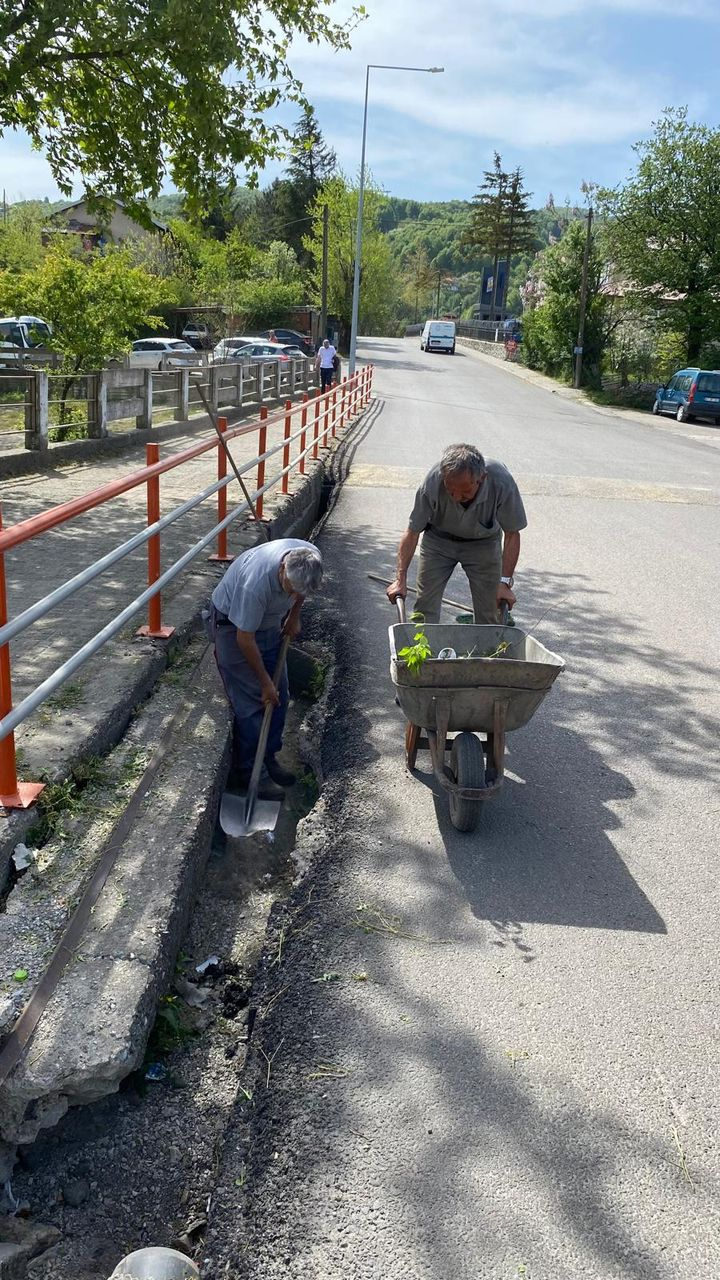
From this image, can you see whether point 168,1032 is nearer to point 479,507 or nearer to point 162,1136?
point 162,1136

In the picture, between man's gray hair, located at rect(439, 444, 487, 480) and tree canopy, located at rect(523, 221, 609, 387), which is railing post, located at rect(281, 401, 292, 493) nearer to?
man's gray hair, located at rect(439, 444, 487, 480)

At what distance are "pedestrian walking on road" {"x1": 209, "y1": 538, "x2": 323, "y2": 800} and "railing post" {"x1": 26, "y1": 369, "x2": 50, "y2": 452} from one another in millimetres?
7560

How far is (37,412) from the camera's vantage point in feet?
39.5

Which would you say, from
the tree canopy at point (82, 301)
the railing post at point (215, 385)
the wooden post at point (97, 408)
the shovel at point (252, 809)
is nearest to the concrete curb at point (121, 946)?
the shovel at point (252, 809)

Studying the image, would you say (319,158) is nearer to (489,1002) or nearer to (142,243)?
(142,243)

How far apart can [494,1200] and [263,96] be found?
11.2 m

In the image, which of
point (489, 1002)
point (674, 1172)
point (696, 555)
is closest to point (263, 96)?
point (696, 555)

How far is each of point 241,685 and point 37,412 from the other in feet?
26.1

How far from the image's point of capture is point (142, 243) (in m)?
52.6

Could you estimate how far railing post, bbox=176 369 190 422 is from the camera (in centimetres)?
1769

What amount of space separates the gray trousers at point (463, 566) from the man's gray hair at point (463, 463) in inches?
30.8

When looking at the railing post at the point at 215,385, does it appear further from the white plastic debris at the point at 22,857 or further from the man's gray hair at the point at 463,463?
the white plastic debris at the point at 22,857

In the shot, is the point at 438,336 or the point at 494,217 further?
the point at 494,217

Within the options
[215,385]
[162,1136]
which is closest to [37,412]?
[215,385]
